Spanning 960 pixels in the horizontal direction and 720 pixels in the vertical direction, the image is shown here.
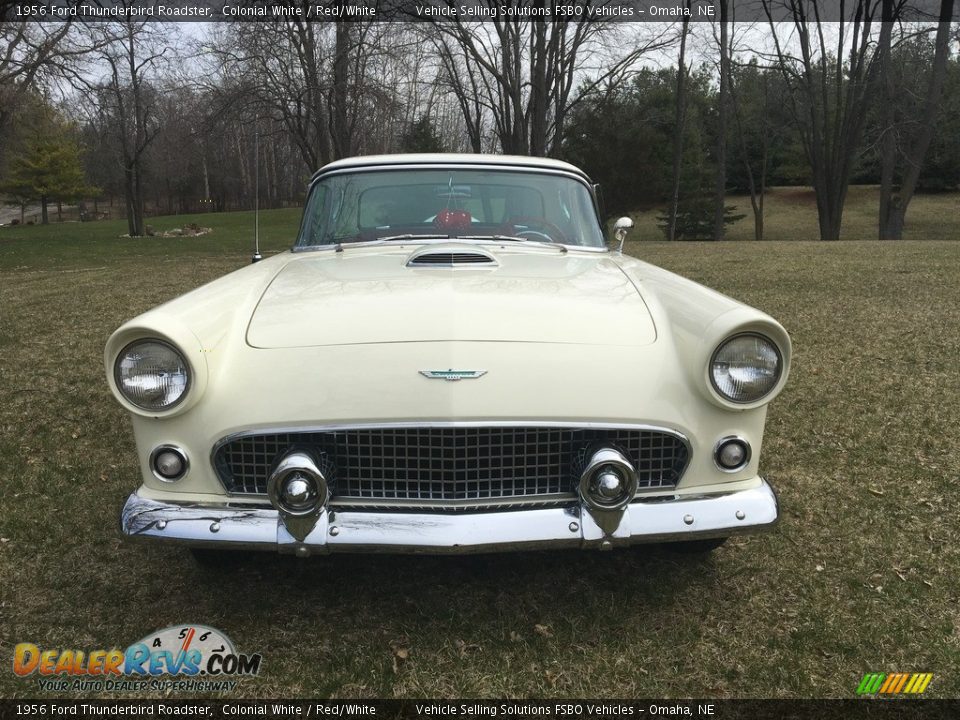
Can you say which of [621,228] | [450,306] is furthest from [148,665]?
[621,228]

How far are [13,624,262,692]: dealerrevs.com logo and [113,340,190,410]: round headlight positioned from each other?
772 mm

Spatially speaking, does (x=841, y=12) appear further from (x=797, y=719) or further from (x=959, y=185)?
(x=797, y=719)

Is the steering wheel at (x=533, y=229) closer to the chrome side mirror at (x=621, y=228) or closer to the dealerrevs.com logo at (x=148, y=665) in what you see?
the chrome side mirror at (x=621, y=228)

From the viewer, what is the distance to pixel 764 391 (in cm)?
225

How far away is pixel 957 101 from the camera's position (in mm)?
28234

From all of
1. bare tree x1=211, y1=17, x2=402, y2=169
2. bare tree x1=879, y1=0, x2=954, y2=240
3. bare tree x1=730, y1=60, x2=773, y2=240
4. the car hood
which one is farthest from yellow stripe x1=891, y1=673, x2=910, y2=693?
bare tree x1=730, y1=60, x2=773, y2=240

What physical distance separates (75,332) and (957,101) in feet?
106

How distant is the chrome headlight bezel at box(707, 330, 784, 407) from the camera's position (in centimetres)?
221

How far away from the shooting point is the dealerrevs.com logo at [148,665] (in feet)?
7.03

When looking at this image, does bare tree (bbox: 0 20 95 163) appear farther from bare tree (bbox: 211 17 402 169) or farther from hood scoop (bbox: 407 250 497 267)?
hood scoop (bbox: 407 250 497 267)

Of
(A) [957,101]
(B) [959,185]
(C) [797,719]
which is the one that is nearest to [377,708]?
(C) [797,719]

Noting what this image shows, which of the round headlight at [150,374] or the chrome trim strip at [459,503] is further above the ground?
the round headlight at [150,374]

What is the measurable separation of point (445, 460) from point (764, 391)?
1.01 metres

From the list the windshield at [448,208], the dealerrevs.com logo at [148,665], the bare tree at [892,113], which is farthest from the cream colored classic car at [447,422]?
the bare tree at [892,113]
